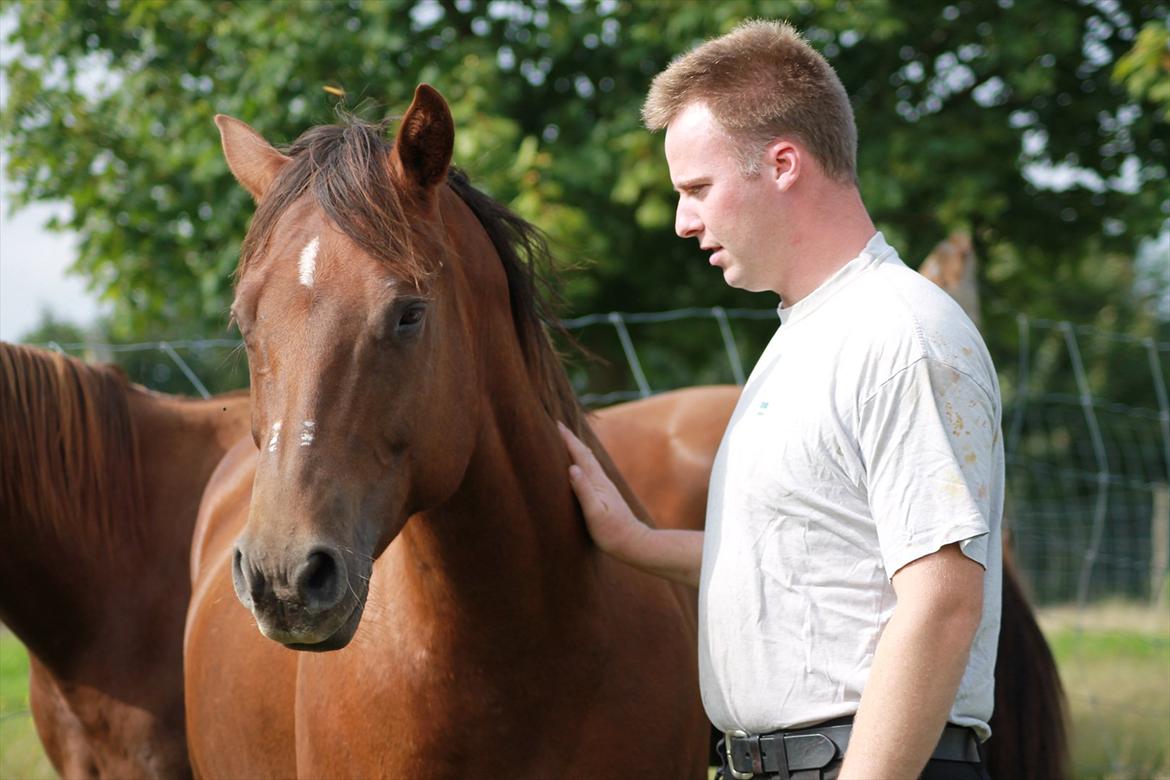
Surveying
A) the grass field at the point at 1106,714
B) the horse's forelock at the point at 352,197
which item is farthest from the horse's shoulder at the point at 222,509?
the horse's forelock at the point at 352,197

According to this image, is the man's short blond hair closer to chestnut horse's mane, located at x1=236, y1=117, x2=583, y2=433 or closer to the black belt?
chestnut horse's mane, located at x1=236, y1=117, x2=583, y2=433

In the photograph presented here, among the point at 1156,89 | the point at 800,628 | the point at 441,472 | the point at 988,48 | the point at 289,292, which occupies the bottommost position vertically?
the point at 800,628

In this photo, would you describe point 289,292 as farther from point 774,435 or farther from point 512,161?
point 512,161

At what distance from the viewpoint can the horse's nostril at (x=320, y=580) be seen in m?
1.88

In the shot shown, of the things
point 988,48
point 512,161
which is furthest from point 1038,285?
point 512,161

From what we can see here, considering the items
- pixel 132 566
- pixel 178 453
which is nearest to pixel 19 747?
pixel 132 566

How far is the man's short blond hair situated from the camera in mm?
1863

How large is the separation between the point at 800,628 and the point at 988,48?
Answer: 7426mm

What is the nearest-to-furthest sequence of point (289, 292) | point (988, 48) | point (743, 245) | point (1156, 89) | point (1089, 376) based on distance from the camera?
point (743, 245), point (289, 292), point (1156, 89), point (988, 48), point (1089, 376)

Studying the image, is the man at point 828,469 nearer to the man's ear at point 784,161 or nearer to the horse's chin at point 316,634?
the man's ear at point 784,161

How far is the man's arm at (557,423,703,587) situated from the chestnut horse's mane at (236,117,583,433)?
0.14 m

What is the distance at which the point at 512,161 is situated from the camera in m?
7.57

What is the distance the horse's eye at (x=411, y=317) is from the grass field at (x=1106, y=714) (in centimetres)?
313

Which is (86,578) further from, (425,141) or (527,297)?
(425,141)
